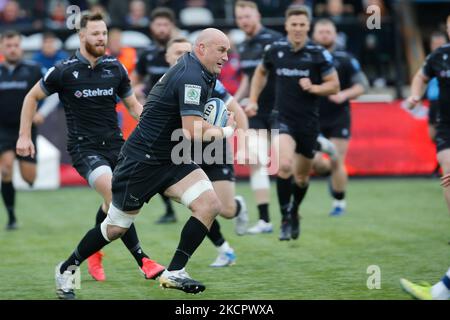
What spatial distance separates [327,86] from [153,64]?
10.2ft

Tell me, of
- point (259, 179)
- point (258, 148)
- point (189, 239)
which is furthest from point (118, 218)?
point (258, 148)

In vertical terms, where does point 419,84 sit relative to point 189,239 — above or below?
above

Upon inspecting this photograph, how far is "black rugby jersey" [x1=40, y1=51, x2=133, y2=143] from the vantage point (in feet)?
28.3

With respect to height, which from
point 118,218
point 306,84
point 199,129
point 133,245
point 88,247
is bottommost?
point 133,245

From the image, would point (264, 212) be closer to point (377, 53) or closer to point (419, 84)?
point (419, 84)

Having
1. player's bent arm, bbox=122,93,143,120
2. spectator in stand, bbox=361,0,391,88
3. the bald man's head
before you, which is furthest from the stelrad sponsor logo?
spectator in stand, bbox=361,0,391,88

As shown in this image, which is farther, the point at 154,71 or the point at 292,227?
the point at 154,71

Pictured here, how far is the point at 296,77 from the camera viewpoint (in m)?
10.6

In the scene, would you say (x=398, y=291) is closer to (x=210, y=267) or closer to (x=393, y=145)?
(x=210, y=267)

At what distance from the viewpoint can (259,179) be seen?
12.1m

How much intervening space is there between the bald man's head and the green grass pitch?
1.89 meters

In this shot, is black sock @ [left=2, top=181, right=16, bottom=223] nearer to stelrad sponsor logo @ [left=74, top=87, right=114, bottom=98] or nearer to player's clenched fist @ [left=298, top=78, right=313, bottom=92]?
stelrad sponsor logo @ [left=74, top=87, right=114, bottom=98]
